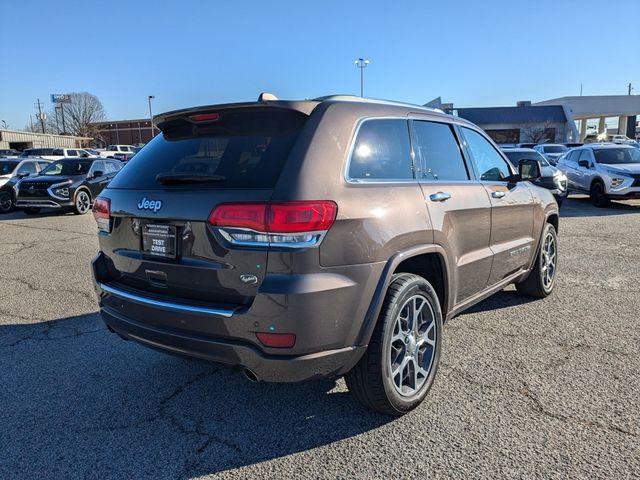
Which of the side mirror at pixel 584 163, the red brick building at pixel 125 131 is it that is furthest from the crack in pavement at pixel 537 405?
the red brick building at pixel 125 131

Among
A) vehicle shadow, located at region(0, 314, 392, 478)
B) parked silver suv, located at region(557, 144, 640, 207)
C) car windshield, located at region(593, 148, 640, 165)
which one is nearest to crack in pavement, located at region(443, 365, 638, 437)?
vehicle shadow, located at region(0, 314, 392, 478)

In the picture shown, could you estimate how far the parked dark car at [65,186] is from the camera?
1349 cm

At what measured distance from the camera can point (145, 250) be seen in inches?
117

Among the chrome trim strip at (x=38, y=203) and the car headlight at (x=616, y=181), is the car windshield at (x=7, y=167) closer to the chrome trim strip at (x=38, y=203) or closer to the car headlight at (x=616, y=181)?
the chrome trim strip at (x=38, y=203)

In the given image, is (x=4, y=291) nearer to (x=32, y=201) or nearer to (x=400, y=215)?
(x=400, y=215)

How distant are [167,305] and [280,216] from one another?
87 cm

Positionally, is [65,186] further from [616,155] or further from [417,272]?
[616,155]

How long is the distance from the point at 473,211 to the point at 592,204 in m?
13.2

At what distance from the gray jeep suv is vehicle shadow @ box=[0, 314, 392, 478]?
0.45 meters

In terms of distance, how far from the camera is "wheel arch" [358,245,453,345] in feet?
8.98

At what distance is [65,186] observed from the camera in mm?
13727

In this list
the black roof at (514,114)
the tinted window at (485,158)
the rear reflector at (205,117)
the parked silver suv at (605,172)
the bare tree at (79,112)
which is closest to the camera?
the rear reflector at (205,117)

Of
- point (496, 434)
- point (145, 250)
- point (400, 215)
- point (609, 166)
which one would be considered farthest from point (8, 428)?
point (609, 166)

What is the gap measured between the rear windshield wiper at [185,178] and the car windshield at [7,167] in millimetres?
15330
